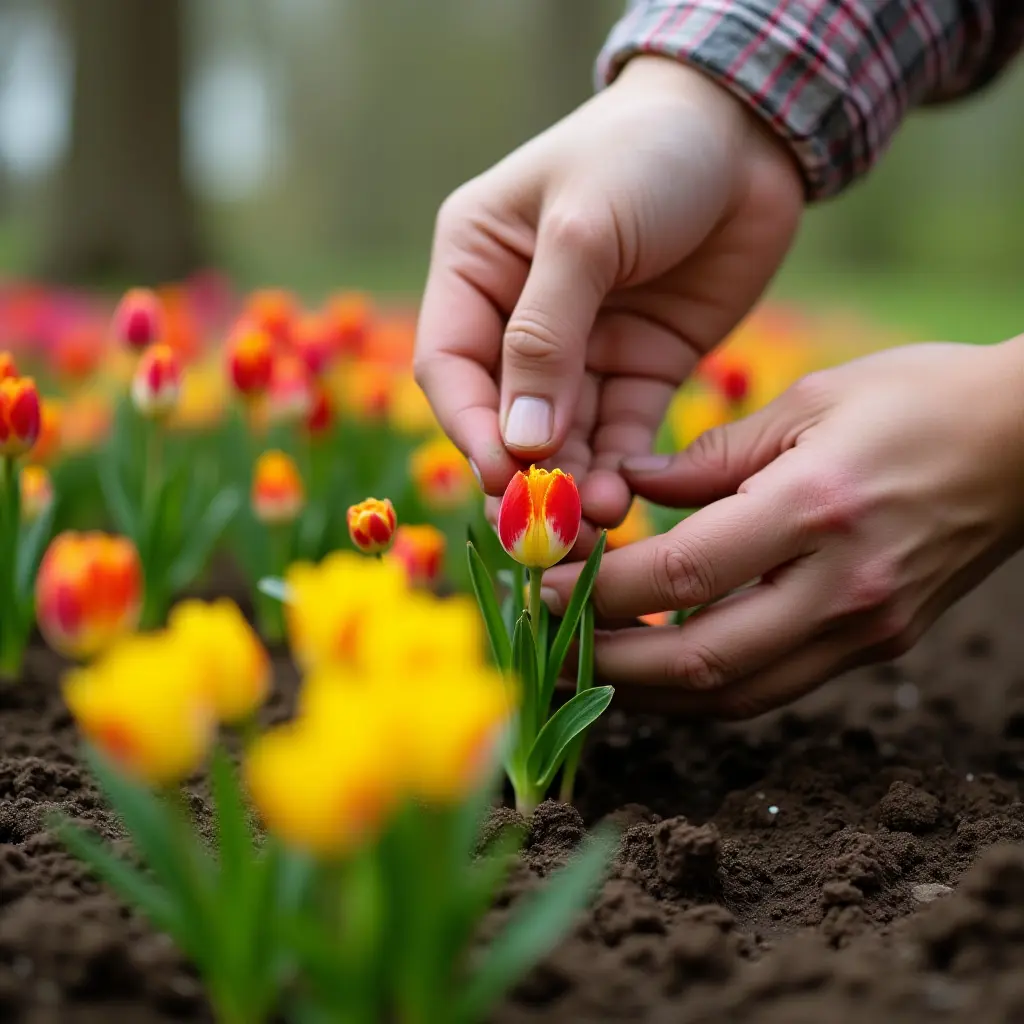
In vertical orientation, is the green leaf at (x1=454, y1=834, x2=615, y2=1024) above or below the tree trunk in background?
below

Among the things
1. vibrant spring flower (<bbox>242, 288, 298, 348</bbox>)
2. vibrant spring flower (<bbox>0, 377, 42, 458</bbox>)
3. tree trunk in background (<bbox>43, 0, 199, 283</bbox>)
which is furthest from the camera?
tree trunk in background (<bbox>43, 0, 199, 283</bbox>)

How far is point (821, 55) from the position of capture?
6.59 feet

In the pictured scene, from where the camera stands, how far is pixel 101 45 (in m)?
7.93

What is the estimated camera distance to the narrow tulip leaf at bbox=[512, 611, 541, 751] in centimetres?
145

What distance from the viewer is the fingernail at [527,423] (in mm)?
1614

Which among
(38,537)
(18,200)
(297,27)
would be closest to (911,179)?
(297,27)

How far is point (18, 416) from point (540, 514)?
2.64ft

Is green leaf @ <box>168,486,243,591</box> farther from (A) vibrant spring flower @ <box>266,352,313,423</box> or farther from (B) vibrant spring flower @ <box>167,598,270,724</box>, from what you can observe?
(B) vibrant spring flower @ <box>167,598,270,724</box>

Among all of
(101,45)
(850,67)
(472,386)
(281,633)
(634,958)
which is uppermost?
(101,45)

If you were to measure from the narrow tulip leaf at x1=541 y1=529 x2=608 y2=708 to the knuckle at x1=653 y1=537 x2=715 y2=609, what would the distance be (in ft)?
0.30

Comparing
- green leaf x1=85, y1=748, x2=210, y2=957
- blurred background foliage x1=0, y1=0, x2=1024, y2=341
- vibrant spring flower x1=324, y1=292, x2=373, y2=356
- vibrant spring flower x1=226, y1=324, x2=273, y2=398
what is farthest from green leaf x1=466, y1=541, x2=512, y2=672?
blurred background foliage x1=0, y1=0, x2=1024, y2=341

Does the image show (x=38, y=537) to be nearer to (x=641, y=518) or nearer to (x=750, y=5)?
(x=641, y=518)

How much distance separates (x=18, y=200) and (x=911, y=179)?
12.3 metres

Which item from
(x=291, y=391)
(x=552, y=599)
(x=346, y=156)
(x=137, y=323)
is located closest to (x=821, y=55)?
(x=552, y=599)
